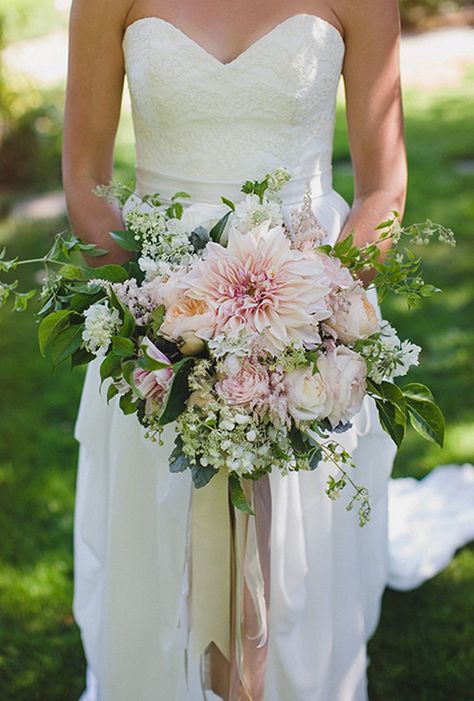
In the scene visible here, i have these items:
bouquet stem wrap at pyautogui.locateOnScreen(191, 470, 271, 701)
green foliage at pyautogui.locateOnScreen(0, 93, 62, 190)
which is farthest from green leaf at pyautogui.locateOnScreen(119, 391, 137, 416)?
green foliage at pyautogui.locateOnScreen(0, 93, 62, 190)

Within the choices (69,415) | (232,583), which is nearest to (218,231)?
(232,583)

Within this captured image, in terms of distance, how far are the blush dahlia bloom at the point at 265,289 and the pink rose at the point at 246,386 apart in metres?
0.05

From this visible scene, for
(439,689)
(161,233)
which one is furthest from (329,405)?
(439,689)

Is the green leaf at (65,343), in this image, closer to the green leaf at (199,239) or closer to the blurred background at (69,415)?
the green leaf at (199,239)

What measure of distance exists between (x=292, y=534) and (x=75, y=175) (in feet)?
3.44

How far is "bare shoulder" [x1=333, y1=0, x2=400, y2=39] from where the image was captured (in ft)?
7.72

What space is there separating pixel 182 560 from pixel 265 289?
3.32 ft

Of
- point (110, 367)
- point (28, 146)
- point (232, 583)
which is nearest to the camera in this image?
point (110, 367)

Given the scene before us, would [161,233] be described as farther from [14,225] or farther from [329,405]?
[14,225]

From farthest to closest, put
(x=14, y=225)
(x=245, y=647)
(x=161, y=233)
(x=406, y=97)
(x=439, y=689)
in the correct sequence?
(x=406, y=97)
(x=14, y=225)
(x=439, y=689)
(x=245, y=647)
(x=161, y=233)

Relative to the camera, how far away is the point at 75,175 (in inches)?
99.0

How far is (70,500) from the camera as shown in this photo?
4.05 meters

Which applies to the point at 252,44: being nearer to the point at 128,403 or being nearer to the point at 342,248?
the point at 342,248

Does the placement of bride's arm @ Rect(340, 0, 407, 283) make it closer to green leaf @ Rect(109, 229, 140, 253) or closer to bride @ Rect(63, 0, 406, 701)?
bride @ Rect(63, 0, 406, 701)
